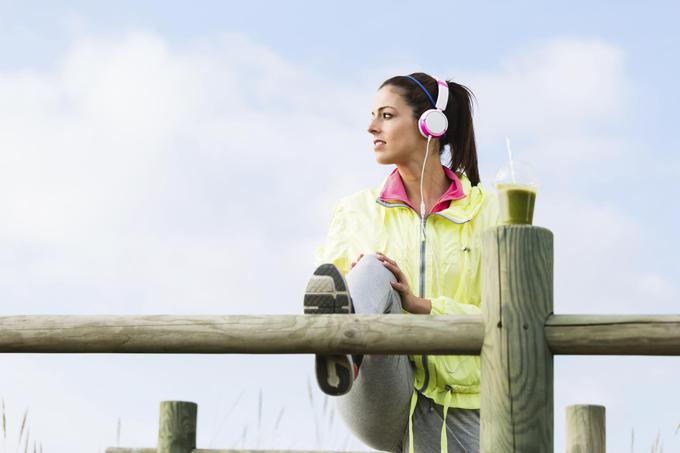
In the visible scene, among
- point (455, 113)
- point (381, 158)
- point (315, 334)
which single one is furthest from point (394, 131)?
point (315, 334)

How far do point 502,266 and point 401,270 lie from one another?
827 mm

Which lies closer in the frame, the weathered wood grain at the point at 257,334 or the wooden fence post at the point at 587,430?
the weathered wood grain at the point at 257,334

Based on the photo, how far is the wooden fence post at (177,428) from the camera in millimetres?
4461

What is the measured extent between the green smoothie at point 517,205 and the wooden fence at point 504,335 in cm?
9

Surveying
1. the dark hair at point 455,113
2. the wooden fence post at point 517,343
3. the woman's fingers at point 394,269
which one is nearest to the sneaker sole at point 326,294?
the woman's fingers at point 394,269

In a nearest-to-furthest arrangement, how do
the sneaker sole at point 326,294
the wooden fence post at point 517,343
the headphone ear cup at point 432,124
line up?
1. the wooden fence post at point 517,343
2. the sneaker sole at point 326,294
3. the headphone ear cup at point 432,124

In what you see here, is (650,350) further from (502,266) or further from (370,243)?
(370,243)

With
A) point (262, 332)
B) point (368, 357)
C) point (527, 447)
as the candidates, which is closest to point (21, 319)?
point (262, 332)

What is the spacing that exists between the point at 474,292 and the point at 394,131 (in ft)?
2.34

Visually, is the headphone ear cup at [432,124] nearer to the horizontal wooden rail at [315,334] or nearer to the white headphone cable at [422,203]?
the white headphone cable at [422,203]

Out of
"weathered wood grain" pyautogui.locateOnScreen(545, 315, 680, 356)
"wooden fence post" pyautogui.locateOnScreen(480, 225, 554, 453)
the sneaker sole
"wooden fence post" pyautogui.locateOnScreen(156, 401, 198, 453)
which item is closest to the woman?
the sneaker sole

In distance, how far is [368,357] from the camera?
374 centimetres

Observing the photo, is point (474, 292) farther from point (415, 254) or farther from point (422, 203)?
point (422, 203)

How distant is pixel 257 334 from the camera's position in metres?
3.21
